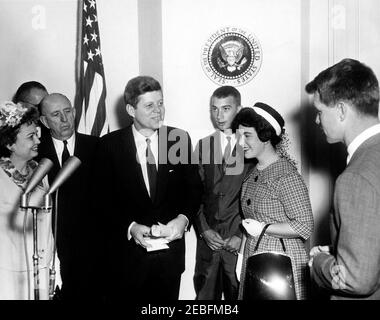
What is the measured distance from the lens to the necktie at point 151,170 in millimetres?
2893

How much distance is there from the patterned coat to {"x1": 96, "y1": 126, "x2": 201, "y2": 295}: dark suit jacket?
0.54m

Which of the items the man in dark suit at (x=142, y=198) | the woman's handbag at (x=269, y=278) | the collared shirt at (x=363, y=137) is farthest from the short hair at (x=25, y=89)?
the collared shirt at (x=363, y=137)

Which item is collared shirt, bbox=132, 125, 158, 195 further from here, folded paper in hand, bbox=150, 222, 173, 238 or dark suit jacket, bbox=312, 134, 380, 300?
dark suit jacket, bbox=312, 134, 380, 300

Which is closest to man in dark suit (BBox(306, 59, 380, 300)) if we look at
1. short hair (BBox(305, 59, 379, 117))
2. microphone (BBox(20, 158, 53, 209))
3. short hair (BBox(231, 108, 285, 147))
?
short hair (BBox(305, 59, 379, 117))

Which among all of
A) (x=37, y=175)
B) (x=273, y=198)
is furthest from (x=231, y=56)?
(x=37, y=175)

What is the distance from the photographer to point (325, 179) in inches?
162

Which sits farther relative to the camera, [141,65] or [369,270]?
[141,65]

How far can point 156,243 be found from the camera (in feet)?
9.01

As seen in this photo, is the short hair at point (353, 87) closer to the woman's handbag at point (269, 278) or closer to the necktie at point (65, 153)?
the woman's handbag at point (269, 278)

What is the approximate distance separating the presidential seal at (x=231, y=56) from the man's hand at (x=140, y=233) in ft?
6.16
